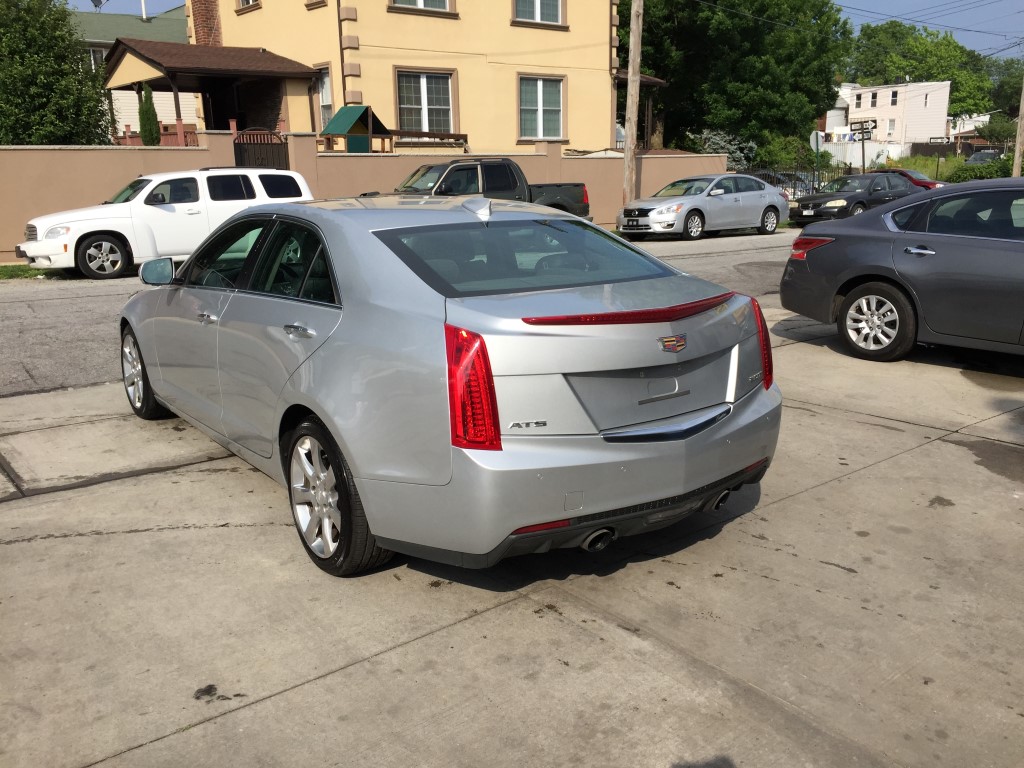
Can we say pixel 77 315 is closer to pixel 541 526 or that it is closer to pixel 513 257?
pixel 513 257

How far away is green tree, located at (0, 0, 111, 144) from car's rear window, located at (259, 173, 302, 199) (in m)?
10.2

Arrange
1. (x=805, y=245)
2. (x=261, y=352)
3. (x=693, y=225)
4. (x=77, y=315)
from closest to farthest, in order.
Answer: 1. (x=261, y=352)
2. (x=805, y=245)
3. (x=77, y=315)
4. (x=693, y=225)

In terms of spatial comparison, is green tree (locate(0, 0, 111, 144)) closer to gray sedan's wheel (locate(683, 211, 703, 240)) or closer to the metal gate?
the metal gate

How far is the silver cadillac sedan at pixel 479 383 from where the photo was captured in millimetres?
Answer: 3500

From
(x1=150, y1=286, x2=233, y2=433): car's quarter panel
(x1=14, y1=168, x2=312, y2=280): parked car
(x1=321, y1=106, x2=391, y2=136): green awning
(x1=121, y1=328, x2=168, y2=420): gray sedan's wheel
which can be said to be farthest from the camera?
(x1=321, y1=106, x2=391, y2=136): green awning

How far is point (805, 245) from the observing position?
880 centimetres

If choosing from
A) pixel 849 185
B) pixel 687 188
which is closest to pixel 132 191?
pixel 687 188

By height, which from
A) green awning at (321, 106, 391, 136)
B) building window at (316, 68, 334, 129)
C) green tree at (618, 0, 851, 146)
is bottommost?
green awning at (321, 106, 391, 136)

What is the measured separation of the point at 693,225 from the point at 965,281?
15469 millimetres

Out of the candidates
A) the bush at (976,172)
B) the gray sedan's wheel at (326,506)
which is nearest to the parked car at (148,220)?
the gray sedan's wheel at (326,506)

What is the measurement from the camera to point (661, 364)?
3.71 metres

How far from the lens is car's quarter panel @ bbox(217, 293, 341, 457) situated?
4.21 meters

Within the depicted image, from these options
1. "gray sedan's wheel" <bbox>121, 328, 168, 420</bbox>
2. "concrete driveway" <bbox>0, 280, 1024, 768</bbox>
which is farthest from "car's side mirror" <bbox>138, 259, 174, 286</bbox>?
"concrete driveway" <bbox>0, 280, 1024, 768</bbox>

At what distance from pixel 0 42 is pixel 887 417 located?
75.9ft
